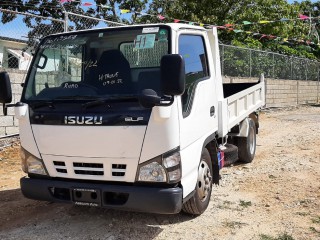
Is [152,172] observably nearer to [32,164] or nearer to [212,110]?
[32,164]

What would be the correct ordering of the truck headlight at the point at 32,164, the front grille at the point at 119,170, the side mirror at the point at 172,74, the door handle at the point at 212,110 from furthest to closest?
the door handle at the point at 212,110 → the truck headlight at the point at 32,164 → the front grille at the point at 119,170 → the side mirror at the point at 172,74

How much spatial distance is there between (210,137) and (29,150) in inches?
78.6

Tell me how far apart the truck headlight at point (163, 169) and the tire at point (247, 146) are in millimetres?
3411

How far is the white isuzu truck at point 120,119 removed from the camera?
3520mm

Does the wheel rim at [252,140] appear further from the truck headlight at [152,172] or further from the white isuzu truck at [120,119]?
the truck headlight at [152,172]

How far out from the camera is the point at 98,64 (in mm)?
4164

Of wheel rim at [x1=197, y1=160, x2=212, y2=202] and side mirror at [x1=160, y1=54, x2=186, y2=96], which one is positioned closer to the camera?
side mirror at [x1=160, y1=54, x2=186, y2=96]

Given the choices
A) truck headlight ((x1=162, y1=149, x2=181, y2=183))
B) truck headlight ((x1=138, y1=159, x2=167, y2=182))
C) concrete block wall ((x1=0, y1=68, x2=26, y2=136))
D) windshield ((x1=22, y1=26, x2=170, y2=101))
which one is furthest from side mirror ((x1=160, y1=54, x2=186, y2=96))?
concrete block wall ((x1=0, y1=68, x2=26, y2=136))

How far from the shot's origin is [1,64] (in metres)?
7.95

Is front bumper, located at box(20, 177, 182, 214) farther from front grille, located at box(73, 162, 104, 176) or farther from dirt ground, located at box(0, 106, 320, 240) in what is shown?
dirt ground, located at box(0, 106, 320, 240)

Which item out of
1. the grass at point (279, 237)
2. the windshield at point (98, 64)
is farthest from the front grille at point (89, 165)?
the grass at point (279, 237)

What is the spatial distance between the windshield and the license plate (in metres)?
0.90

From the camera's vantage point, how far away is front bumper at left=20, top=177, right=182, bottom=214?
3514mm

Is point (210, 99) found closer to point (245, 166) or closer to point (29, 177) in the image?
point (29, 177)
